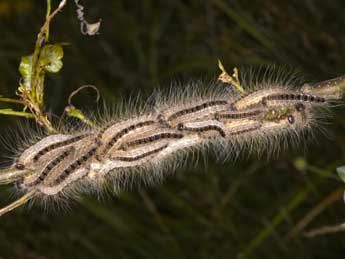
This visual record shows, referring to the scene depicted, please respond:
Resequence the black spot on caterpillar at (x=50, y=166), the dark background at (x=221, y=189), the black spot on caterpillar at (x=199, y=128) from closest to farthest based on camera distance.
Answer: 1. the black spot on caterpillar at (x=50, y=166)
2. the black spot on caterpillar at (x=199, y=128)
3. the dark background at (x=221, y=189)

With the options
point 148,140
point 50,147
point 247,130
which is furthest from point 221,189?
point 50,147

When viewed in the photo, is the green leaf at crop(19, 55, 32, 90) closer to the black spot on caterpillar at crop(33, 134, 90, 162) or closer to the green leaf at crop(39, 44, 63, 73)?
the green leaf at crop(39, 44, 63, 73)

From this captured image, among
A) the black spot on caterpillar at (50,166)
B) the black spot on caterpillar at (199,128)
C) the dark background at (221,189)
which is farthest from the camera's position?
the dark background at (221,189)

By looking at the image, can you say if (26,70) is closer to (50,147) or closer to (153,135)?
(50,147)

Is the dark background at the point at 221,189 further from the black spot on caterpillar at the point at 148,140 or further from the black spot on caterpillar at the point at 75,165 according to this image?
the black spot on caterpillar at the point at 75,165

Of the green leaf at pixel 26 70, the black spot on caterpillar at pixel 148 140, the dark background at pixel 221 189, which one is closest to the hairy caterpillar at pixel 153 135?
the black spot on caterpillar at pixel 148 140

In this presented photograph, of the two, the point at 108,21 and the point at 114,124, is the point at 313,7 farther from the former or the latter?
the point at 114,124
